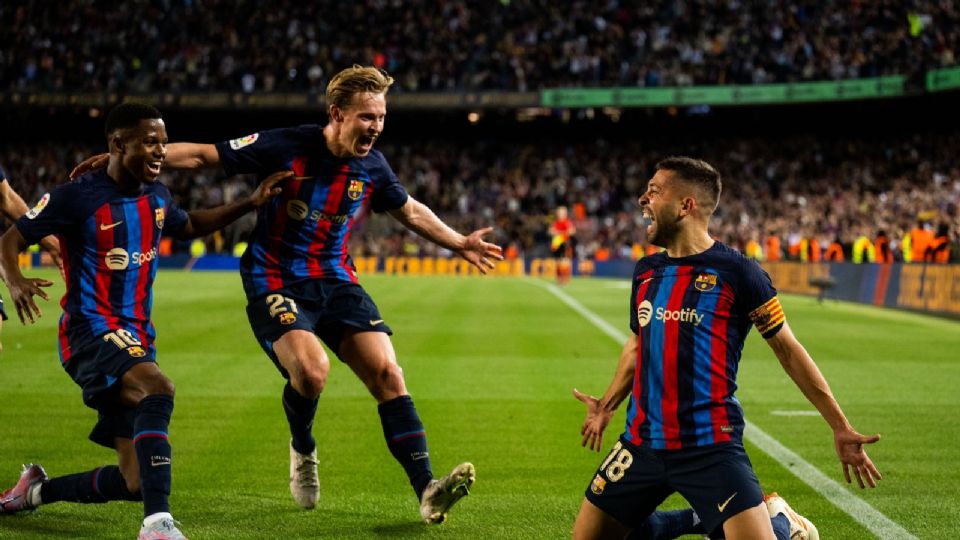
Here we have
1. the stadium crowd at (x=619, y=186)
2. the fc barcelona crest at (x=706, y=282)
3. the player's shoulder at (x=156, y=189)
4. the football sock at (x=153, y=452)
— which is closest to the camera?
the fc barcelona crest at (x=706, y=282)

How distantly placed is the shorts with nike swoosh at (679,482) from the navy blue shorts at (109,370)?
215cm

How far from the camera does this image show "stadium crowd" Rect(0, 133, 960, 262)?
40875mm

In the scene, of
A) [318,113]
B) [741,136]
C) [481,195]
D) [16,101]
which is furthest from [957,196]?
[16,101]

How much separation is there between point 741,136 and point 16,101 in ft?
108

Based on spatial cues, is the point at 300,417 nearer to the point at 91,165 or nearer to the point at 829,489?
the point at 91,165

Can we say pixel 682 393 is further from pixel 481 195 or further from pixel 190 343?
pixel 481 195

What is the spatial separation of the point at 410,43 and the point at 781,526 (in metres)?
50.4

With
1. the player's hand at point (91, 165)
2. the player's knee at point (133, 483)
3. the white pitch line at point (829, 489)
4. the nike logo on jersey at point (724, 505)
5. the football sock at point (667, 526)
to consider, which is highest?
the player's hand at point (91, 165)

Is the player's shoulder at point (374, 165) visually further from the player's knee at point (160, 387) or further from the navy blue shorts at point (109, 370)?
the player's knee at point (160, 387)

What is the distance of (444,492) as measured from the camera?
17.6 ft

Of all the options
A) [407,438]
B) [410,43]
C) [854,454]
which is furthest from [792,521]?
[410,43]

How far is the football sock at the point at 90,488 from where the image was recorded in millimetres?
5254

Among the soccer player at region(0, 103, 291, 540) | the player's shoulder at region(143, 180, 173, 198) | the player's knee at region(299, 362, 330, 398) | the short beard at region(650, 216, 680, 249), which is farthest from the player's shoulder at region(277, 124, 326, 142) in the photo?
the short beard at region(650, 216, 680, 249)

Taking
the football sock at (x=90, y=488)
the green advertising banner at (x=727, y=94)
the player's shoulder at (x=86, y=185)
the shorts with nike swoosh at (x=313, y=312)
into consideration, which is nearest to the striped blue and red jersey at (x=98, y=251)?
the player's shoulder at (x=86, y=185)
